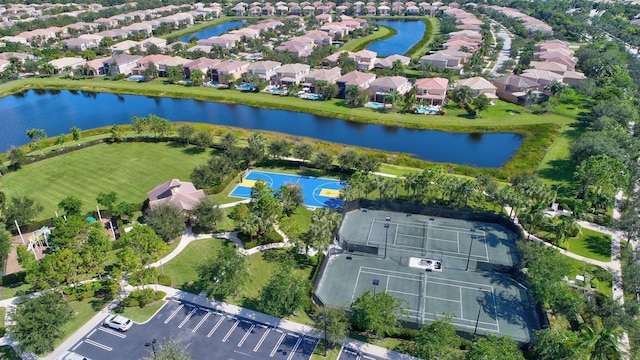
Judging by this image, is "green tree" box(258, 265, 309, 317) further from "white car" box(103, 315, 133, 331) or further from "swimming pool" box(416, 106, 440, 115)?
"swimming pool" box(416, 106, 440, 115)

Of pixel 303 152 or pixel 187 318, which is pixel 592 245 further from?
pixel 187 318

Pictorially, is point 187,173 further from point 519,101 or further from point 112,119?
point 519,101

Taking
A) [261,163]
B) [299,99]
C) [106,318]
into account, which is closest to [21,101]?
[299,99]

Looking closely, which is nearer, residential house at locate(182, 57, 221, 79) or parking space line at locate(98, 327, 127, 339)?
parking space line at locate(98, 327, 127, 339)

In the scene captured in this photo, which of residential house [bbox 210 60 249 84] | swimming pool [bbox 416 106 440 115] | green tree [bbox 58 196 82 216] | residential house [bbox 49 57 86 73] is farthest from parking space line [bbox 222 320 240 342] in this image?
residential house [bbox 49 57 86 73]

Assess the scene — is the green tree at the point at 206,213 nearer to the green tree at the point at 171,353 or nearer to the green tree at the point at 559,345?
the green tree at the point at 171,353
